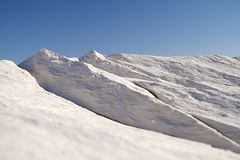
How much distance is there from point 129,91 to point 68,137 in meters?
3.28

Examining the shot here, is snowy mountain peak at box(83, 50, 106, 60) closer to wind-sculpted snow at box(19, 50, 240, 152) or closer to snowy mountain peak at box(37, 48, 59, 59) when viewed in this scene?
wind-sculpted snow at box(19, 50, 240, 152)

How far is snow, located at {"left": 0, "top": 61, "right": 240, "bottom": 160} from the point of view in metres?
5.61

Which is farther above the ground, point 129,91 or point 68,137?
point 129,91

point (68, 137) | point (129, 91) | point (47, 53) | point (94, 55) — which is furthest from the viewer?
point (94, 55)

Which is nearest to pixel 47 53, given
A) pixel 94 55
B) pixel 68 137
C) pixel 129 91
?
pixel 94 55

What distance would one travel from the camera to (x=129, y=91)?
9.19 metres

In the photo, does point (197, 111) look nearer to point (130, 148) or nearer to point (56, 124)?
point (130, 148)

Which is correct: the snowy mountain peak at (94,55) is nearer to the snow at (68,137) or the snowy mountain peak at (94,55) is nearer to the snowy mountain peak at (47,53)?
the snowy mountain peak at (47,53)

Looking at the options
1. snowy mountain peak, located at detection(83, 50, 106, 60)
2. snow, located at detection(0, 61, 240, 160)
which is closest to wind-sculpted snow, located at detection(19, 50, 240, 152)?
snowy mountain peak, located at detection(83, 50, 106, 60)

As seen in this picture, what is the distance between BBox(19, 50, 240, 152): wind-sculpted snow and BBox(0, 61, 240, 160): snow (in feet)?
1.64

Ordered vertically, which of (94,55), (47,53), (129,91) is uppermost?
(94,55)

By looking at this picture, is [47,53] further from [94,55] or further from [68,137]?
[68,137]

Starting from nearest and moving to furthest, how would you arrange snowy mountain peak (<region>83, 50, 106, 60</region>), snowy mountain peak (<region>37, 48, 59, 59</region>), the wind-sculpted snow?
the wind-sculpted snow
snowy mountain peak (<region>37, 48, 59, 59</region>)
snowy mountain peak (<region>83, 50, 106, 60</region>)

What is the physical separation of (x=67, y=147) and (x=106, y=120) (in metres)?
2.21
